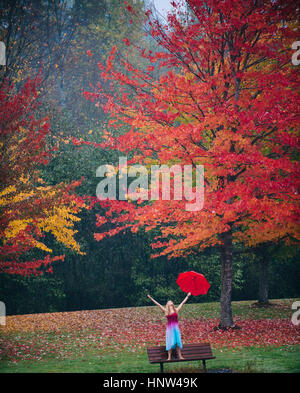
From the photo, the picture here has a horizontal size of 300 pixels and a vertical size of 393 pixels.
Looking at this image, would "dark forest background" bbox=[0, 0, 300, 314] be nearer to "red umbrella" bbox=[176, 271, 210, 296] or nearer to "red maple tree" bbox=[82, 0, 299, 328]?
"red maple tree" bbox=[82, 0, 299, 328]

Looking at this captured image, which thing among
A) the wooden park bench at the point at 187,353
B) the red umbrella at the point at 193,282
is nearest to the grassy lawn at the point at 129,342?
the wooden park bench at the point at 187,353

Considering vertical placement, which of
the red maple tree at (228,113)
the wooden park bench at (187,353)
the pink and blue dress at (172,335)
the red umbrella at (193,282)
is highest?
the red maple tree at (228,113)

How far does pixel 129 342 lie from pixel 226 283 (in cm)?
364

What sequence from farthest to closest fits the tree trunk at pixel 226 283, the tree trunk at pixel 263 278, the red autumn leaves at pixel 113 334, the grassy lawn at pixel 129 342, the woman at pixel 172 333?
the tree trunk at pixel 263 278 < the tree trunk at pixel 226 283 < the red autumn leaves at pixel 113 334 < the grassy lawn at pixel 129 342 < the woman at pixel 172 333

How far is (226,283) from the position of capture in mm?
13141

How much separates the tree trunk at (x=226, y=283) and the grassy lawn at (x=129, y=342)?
53cm

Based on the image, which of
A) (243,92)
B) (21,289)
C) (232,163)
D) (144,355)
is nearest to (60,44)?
(21,289)

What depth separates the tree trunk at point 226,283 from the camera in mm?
12867

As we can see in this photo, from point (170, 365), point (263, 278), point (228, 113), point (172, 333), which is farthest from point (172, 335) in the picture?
point (263, 278)

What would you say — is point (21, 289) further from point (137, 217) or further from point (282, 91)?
point (282, 91)

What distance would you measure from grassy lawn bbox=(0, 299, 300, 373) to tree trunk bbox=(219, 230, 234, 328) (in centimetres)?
53

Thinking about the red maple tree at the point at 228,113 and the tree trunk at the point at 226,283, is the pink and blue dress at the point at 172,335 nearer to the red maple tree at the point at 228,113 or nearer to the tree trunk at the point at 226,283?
the red maple tree at the point at 228,113

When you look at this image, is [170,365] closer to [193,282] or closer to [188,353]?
[188,353]

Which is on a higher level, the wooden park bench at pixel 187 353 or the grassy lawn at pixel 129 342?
the wooden park bench at pixel 187 353
